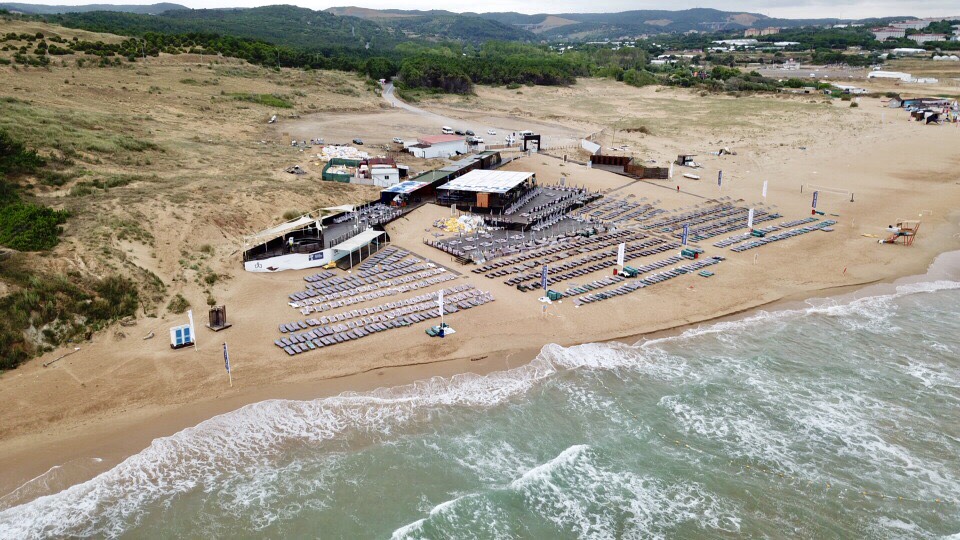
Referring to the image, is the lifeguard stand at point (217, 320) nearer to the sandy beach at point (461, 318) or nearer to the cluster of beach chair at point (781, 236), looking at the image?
the sandy beach at point (461, 318)

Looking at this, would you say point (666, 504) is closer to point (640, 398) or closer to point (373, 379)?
point (640, 398)

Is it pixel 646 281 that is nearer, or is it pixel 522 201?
pixel 646 281

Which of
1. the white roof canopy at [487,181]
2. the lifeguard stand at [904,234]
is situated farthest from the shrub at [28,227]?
the lifeguard stand at [904,234]

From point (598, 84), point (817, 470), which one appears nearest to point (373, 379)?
point (817, 470)

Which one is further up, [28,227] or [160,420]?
[28,227]

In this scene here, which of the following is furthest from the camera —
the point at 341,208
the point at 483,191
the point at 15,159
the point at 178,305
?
the point at 483,191

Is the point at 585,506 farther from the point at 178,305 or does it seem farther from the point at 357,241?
the point at 357,241

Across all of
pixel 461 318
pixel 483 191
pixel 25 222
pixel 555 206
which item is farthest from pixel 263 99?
pixel 461 318
